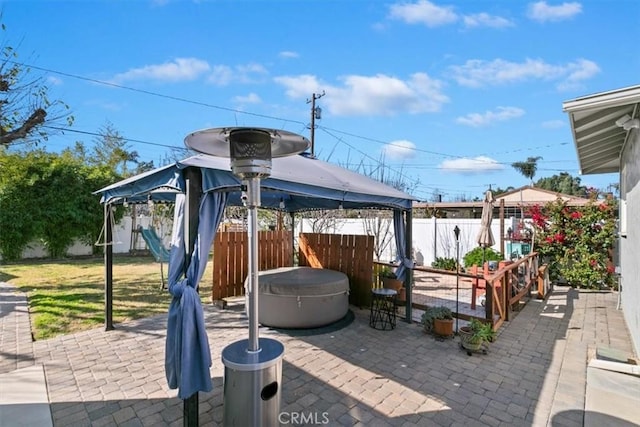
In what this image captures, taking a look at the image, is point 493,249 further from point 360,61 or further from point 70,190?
point 70,190

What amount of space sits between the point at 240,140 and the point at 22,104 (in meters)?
6.64

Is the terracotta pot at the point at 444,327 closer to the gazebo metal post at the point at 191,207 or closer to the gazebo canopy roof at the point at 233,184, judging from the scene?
the gazebo canopy roof at the point at 233,184

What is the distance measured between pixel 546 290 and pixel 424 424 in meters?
6.54

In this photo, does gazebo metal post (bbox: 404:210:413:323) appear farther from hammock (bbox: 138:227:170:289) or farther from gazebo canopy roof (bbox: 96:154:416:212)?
hammock (bbox: 138:227:170:289)

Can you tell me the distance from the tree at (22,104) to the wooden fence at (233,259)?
3.92 metres

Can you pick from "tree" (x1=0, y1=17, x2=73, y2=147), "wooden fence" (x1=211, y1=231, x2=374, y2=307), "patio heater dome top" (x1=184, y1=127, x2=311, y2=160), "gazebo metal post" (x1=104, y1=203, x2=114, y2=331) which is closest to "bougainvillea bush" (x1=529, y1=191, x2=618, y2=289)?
"wooden fence" (x1=211, y1=231, x2=374, y2=307)

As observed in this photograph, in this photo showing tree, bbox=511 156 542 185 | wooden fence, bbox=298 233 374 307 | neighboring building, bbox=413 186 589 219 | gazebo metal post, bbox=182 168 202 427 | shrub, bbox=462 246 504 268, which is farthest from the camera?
tree, bbox=511 156 542 185

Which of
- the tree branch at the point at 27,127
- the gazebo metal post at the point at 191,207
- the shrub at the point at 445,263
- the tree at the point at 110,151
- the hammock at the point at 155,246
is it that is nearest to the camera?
the gazebo metal post at the point at 191,207

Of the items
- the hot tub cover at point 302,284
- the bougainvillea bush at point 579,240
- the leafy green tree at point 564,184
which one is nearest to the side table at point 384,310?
the hot tub cover at point 302,284

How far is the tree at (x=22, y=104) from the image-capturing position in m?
5.68

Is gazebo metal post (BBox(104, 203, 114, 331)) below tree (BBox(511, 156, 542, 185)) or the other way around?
below

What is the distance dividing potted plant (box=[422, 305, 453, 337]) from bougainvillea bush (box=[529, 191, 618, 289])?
18.4ft

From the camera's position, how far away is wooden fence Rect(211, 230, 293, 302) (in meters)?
6.30

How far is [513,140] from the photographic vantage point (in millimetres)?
20422
